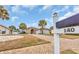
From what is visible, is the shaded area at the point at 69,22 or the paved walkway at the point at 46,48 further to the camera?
the paved walkway at the point at 46,48

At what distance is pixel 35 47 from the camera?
231 cm

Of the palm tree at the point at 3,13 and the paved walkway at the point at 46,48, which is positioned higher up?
the palm tree at the point at 3,13

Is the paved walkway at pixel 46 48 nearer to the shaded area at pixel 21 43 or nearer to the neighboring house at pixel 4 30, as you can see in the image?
the shaded area at pixel 21 43

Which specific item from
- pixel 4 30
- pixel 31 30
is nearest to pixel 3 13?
pixel 4 30

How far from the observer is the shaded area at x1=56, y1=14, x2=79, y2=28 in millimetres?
2197

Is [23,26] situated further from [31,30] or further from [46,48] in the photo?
[46,48]

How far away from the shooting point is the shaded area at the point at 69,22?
86.5 inches

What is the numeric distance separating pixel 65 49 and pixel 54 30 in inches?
8.8

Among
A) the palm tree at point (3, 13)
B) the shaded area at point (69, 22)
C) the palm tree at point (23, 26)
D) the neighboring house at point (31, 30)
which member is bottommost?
the neighboring house at point (31, 30)

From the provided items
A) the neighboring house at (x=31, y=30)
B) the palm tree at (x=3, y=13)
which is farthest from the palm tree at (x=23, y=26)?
the palm tree at (x=3, y=13)

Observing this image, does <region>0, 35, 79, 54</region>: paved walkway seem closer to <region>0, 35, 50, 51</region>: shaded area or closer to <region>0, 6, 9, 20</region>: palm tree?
<region>0, 35, 50, 51</region>: shaded area

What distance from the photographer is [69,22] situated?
7.31 ft
